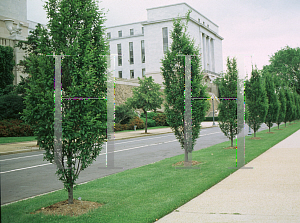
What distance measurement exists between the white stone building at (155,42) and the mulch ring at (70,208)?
62184mm

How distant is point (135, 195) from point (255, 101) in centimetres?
1563

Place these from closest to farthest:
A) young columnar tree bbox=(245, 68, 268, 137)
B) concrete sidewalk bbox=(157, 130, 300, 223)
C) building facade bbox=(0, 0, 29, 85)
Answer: concrete sidewalk bbox=(157, 130, 300, 223) < young columnar tree bbox=(245, 68, 268, 137) < building facade bbox=(0, 0, 29, 85)

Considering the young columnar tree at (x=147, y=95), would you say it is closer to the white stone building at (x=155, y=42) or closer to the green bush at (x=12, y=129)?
the green bush at (x=12, y=129)

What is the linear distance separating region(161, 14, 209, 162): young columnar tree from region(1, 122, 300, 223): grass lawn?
5.18ft

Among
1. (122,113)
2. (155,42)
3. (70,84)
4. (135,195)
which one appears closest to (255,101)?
(135,195)

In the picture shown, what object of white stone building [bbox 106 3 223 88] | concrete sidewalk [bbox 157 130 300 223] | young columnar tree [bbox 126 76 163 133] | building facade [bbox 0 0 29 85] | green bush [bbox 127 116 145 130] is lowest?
concrete sidewalk [bbox 157 130 300 223]

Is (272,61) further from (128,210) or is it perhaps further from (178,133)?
(128,210)

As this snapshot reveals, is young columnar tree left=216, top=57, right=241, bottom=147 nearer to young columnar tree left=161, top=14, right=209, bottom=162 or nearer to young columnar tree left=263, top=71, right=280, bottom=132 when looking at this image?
young columnar tree left=161, top=14, right=209, bottom=162

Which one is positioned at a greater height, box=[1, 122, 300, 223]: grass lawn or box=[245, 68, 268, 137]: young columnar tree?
box=[245, 68, 268, 137]: young columnar tree

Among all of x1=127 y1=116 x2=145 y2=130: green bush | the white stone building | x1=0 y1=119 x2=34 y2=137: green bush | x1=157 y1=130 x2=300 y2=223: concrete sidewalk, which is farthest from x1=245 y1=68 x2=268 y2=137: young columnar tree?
the white stone building

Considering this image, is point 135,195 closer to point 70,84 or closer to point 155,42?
point 70,84

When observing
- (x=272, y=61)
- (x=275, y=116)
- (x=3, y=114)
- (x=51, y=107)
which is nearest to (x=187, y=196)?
(x=51, y=107)

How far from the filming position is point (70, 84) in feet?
18.4

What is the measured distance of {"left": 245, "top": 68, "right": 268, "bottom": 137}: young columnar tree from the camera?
19.7 meters
